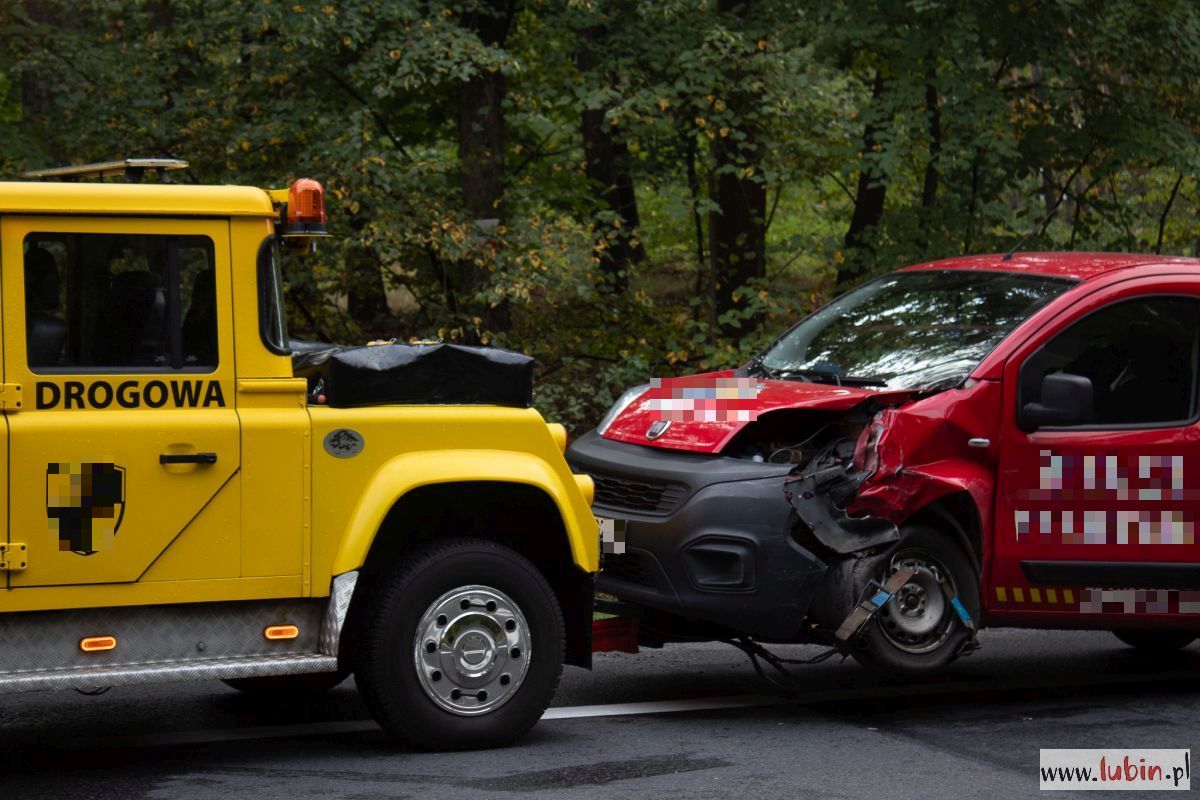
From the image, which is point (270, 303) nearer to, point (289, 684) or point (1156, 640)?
point (289, 684)

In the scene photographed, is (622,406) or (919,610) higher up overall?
(622,406)

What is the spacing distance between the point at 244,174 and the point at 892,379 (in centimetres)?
826

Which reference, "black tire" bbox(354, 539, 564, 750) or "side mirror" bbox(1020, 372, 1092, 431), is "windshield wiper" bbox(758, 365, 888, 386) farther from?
"black tire" bbox(354, 539, 564, 750)

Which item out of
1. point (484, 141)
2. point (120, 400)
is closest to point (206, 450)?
point (120, 400)

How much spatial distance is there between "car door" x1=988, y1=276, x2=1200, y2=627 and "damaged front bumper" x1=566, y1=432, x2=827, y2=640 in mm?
963

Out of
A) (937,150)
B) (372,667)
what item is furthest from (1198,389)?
(937,150)

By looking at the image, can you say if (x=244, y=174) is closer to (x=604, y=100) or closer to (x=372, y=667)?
(x=604, y=100)

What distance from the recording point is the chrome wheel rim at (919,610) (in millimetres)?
6680

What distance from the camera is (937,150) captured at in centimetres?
1379

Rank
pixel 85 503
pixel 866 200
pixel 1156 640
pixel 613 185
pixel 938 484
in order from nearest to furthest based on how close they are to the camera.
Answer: pixel 85 503 → pixel 938 484 → pixel 1156 640 → pixel 866 200 → pixel 613 185

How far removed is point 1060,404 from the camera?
6848 mm

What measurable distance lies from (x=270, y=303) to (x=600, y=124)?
10.00m

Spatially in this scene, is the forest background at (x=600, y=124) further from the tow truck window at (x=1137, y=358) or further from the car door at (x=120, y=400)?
the car door at (x=120, y=400)

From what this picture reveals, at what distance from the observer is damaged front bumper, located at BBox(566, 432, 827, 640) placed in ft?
21.3
